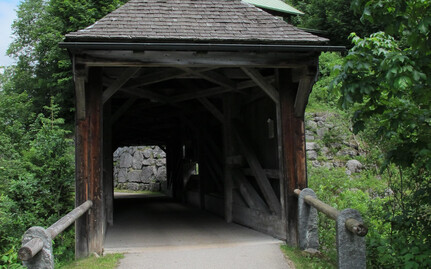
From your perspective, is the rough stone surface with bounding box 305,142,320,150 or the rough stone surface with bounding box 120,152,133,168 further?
the rough stone surface with bounding box 120,152,133,168

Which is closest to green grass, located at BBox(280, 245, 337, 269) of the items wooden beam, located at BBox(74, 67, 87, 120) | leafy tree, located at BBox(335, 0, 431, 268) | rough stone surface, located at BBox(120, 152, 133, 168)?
leafy tree, located at BBox(335, 0, 431, 268)

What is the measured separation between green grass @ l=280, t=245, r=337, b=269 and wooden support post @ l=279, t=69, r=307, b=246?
37cm

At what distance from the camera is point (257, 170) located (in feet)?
25.2

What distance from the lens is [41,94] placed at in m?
18.8

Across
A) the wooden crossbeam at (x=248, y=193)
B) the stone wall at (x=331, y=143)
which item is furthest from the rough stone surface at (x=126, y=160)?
the wooden crossbeam at (x=248, y=193)

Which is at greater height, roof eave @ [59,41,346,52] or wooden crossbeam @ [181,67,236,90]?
roof eave @ [59,41,346,52]

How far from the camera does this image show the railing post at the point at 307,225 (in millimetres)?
6109

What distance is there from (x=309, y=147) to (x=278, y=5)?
15085 millimetres

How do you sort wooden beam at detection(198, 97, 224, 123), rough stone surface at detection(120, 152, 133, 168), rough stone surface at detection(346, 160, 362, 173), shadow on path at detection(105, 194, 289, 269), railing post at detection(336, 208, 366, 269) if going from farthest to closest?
rough stone surface at detection(120, 152, 133, 168) < rough stone surface at detection(346, 160, 362, 173) < wooden beam at detection(198, 97, 224, 123) < shadow on path at detection(105, 194, 289, 269) < railing post at detection(336, 208, 366, 269)

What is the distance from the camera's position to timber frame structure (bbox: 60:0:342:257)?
579 cm

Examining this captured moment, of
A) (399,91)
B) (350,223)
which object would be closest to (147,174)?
(350,223)

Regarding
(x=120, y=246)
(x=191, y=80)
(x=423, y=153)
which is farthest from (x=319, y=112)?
(x=423, y=153)

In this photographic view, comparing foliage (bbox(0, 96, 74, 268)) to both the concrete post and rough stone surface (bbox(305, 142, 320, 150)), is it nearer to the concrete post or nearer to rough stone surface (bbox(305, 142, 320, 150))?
the concrete post

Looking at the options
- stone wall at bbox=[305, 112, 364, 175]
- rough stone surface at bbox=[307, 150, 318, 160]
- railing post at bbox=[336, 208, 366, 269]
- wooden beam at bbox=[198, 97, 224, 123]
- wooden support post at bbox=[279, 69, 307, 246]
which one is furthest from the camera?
rough stone surface at bbox=[307, 150, 318, 160]
